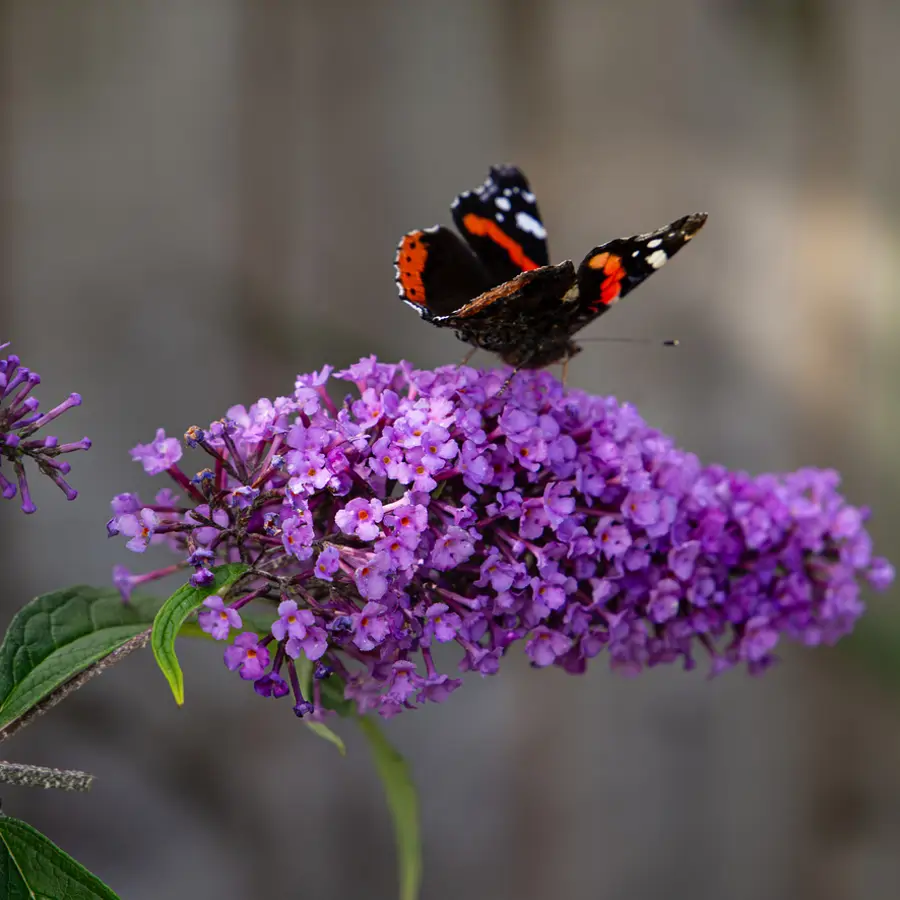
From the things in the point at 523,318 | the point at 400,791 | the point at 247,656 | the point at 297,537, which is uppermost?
the point at 523,318

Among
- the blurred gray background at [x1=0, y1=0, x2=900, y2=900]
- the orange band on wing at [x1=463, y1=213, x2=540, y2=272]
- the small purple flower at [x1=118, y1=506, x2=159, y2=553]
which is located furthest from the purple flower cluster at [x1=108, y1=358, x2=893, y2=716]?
the blurred gray background at [x1=0, y1=0, x2=900, y2=900]

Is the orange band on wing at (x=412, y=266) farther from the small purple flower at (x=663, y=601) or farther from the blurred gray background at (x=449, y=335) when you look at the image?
the blurred gray background at (x=449, y=335)

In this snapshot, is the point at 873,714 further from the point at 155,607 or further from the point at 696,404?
the point at 155,607

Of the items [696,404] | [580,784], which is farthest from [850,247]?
[580,784]

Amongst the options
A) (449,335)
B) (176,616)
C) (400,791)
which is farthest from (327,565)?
(449,335)

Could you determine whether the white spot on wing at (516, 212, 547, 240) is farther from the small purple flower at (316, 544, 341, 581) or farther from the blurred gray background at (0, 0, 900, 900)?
the blurred gray background at (0, 0, 900, 900)

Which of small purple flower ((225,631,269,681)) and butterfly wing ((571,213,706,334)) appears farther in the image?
butterfly wing ((571,213,706,334))

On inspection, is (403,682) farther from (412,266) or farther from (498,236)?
(498,236)
